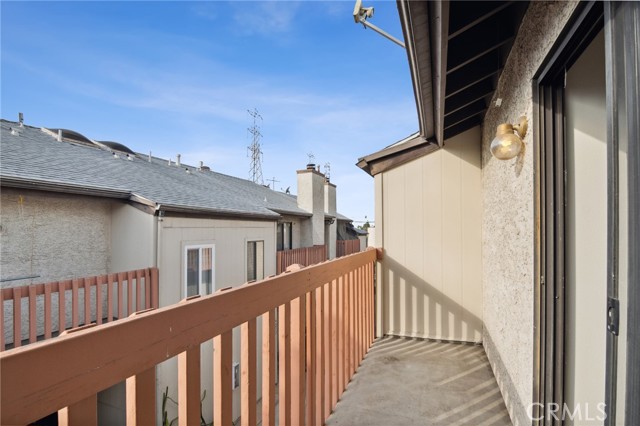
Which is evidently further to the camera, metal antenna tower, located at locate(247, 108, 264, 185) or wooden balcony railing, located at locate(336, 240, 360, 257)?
metal antenna tower, located at locate(247, 108, 264, 185)

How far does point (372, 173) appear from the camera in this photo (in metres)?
4.35

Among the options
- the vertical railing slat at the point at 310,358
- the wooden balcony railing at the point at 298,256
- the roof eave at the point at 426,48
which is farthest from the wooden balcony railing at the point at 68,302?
the roof eave at the point at 426,48

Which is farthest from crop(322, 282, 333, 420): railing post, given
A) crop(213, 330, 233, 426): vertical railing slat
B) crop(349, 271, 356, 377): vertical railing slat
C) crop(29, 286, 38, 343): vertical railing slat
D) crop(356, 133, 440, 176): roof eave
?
crop(29, 286, 38, 343): vertical railing slat

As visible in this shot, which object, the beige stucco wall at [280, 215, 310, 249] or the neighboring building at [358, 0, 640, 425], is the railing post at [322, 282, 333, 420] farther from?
the beige stucco wall at [280, 215, 310, 249]

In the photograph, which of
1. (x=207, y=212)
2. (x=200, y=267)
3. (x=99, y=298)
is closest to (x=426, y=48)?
(x=99, y=298)

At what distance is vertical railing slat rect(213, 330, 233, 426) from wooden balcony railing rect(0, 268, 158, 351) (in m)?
3.20

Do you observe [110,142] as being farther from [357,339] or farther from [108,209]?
[357,339]

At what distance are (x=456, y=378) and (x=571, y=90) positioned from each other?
2.52 metres

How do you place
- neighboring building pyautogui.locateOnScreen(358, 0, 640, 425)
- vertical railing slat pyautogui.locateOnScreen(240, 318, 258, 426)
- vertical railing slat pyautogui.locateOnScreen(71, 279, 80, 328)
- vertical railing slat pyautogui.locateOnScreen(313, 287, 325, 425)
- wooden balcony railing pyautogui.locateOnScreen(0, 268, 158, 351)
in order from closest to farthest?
neighboring building pyautogui.locateOnScreen(358, 0, 640, 425) < vertical railing slat pyautogui.locateOnScreen(240, 318, 258, 426) < vertical railing slat pyautogui.locateOnScreen(313, 287, 325, 425) < wooden balcony railing pyautogui.locateOnScreen(0, 268, 158, 351) < vertical railing slat pyautogui.locateOnScreen(71, 279, 80, 328)

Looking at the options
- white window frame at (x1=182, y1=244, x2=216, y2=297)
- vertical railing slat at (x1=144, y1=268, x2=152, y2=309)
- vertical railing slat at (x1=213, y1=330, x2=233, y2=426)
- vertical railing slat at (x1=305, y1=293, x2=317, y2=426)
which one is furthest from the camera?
white window frame at (x1=182, y1=244, x2=216, y2=297)

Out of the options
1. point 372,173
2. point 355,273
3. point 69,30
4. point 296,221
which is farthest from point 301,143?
point 355,273

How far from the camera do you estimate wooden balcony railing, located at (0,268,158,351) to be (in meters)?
3.58

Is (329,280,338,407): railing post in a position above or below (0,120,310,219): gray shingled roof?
below

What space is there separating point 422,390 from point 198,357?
92.8 inches
